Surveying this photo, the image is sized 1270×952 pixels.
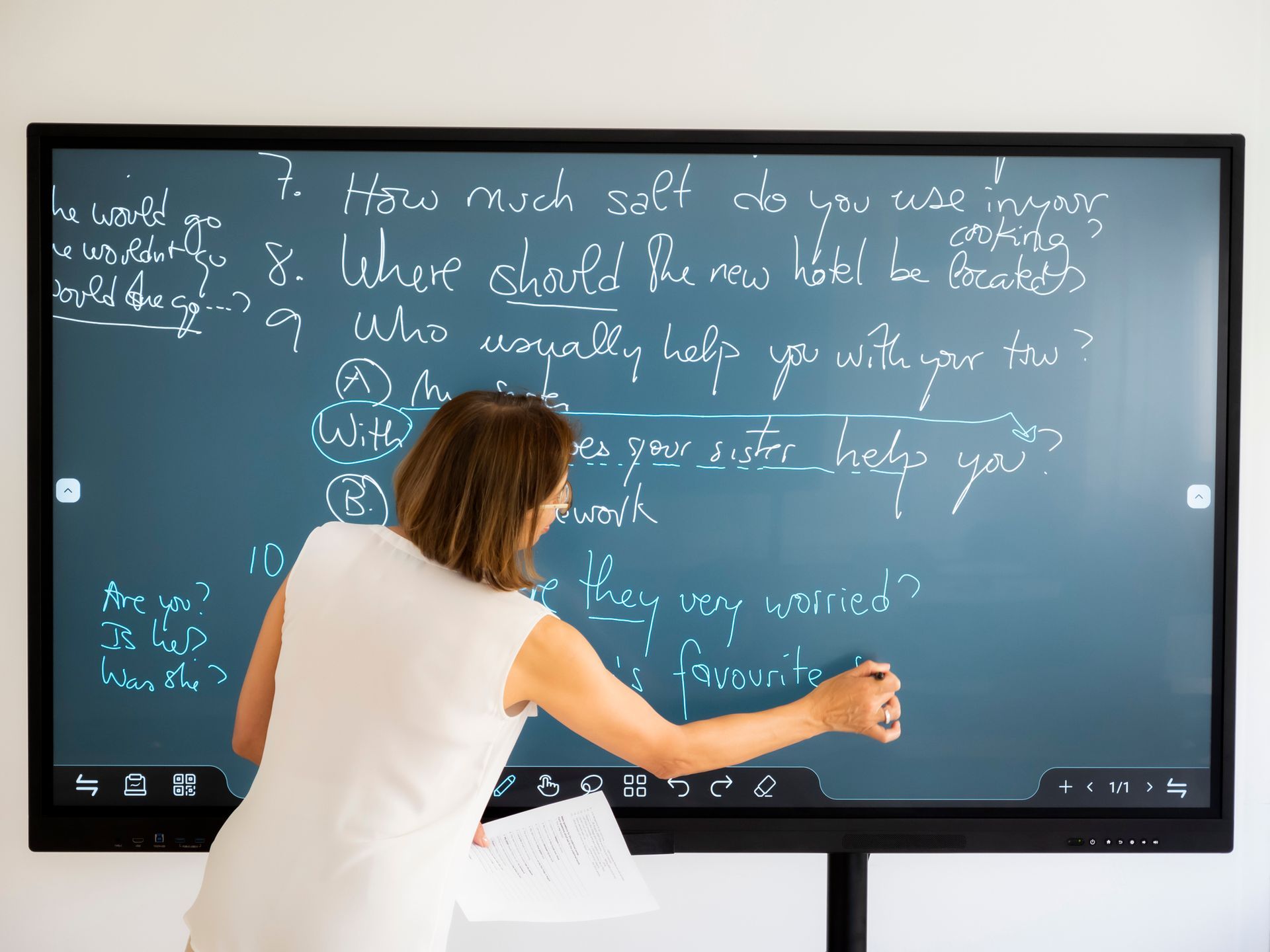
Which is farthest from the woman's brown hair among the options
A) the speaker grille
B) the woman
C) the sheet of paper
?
the speaker grille

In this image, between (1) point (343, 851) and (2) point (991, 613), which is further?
(2) point (991, 613)

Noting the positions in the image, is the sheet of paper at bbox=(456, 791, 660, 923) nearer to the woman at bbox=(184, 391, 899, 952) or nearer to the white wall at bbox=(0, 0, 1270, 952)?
the woman at bbox=(184, 391, 899, 952)

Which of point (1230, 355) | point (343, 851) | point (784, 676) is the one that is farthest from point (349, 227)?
point (1230, 355)

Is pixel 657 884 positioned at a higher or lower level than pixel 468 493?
lower

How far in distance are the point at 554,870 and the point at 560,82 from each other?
1.50 meters

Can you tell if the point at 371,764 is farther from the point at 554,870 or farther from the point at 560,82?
the point at 560,82

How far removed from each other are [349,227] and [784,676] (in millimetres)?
1239

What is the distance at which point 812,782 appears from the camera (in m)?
1.64

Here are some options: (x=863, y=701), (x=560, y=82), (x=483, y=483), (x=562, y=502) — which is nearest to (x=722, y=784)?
(x=863, y=701)

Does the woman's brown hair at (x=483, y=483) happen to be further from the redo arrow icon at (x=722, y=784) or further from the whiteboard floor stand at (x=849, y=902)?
the whiteboard floor stand at (x=849, y=902)

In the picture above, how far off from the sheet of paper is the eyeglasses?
57 centimetres

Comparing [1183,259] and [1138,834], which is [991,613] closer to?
[1138,834]

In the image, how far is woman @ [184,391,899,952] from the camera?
1.07m

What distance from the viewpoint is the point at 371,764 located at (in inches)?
42.2
